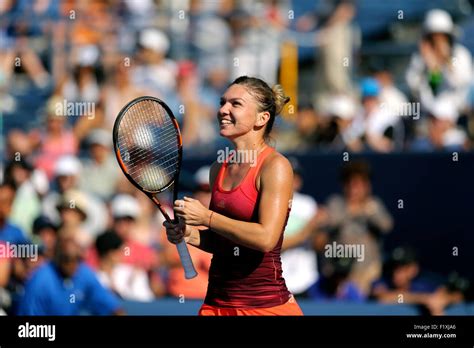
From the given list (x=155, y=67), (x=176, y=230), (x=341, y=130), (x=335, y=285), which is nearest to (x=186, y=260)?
(x=176, y=230)

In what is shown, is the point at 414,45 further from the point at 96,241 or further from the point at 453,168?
the point at 96,241

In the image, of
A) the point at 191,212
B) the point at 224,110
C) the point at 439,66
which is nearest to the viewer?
the point at 191,212

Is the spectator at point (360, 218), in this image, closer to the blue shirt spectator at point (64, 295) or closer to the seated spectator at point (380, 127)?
the seated spectator at point (380, 127)

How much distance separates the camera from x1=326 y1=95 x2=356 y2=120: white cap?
891 cm

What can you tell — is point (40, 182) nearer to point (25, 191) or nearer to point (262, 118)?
point (25, 191)

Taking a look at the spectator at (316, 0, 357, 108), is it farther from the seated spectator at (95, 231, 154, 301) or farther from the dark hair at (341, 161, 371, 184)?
the seated spectator at (95, 231, 154, 301)

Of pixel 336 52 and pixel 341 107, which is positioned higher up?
pixel 336 52

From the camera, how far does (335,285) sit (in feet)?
25.0

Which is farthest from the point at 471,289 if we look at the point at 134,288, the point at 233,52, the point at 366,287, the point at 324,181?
the point at 233,52

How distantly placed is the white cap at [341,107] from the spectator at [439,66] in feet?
1.63

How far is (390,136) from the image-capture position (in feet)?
28.6

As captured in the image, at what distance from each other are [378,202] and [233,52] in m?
2.51

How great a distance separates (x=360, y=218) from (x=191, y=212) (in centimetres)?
349

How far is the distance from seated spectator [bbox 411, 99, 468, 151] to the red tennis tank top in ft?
12.3
